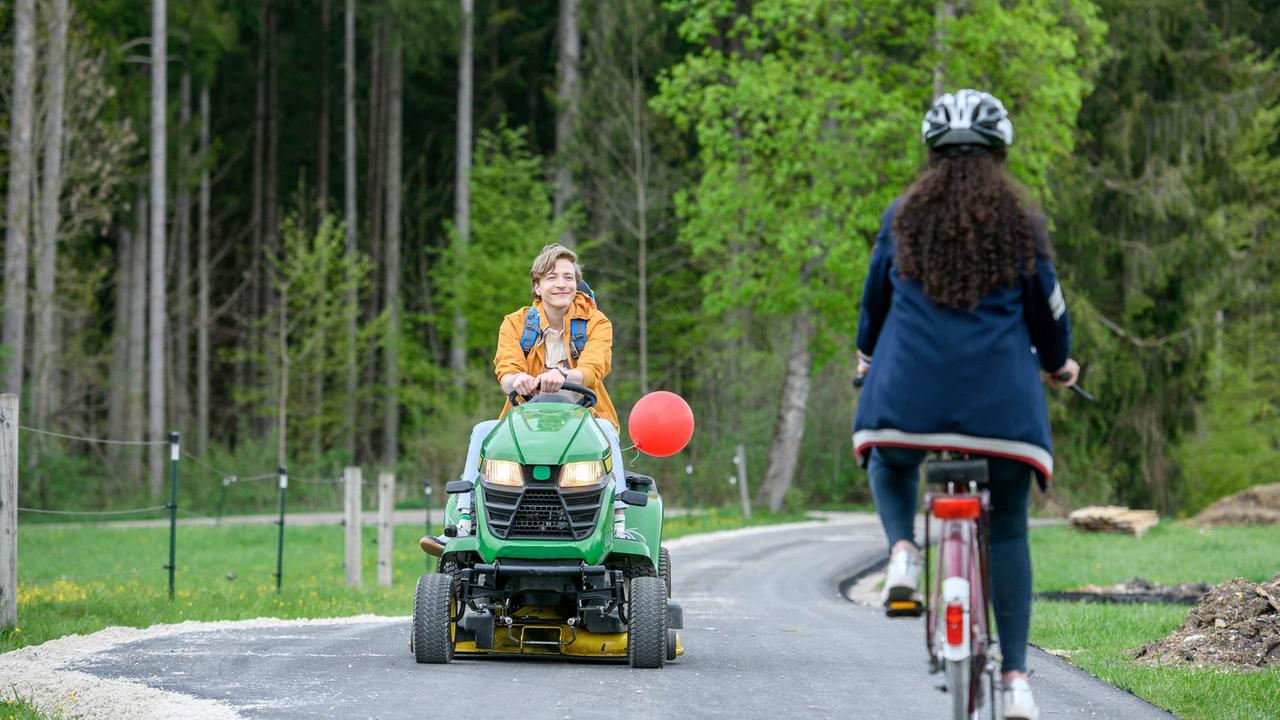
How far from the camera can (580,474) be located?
7.80 m

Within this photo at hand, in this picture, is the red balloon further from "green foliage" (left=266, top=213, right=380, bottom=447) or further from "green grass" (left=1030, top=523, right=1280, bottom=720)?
"green foliage" (left=266, top=213, right=380, bottom=447)

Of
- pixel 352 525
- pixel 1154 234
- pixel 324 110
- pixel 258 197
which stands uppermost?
pixel 324 110

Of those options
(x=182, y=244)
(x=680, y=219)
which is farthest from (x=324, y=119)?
(x=680, y=219)

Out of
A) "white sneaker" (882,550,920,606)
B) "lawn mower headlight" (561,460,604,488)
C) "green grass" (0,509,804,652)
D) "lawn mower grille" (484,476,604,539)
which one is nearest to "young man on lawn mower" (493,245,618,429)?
"lawn mower headlight" (561,460,604,488)

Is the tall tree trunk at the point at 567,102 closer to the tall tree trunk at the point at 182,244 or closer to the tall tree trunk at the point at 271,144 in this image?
the tall tree trunk at the point at 182,244

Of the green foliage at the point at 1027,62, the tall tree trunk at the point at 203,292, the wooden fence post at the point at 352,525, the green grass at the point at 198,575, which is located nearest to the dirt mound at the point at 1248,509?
the green foliage at the point at 1027,62

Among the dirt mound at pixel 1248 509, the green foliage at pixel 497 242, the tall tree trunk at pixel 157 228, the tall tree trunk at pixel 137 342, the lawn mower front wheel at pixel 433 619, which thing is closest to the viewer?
the lawn mower front wheel at pixel 433 619

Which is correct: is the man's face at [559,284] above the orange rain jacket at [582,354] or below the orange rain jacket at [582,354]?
above

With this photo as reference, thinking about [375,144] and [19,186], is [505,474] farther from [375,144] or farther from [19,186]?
[375,144]

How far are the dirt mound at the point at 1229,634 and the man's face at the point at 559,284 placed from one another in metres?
3.72

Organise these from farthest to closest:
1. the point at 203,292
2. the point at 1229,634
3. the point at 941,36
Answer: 1. the point at 203,292
2. the point at 941,36
3. the point at 1229,634

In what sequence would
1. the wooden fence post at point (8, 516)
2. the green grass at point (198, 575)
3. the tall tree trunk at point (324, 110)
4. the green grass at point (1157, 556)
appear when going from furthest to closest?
1. the tall tree trunk at point (324, 110)
2. the green grass at point (1157, 556)
3. the green grass at point (198, 575)
4. the wooden fence post at point (8, 516)

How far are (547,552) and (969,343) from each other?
339cm

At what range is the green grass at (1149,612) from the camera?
7168 mm
